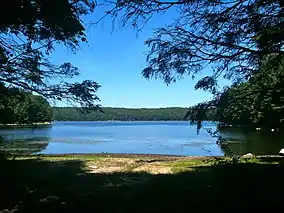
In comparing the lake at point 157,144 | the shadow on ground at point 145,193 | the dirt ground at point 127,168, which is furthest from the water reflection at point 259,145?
the shadow on ground at point 145,193

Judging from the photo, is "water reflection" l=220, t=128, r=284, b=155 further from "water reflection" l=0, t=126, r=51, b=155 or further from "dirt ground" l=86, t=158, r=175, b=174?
"water reflection" l=0, t=126, r=51, b=155

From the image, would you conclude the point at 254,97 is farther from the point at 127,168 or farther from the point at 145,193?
the point at 127,168

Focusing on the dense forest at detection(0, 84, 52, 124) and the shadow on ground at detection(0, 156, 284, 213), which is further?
the dense forest at detection(0, 84, 52, 124)

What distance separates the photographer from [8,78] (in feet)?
38.6

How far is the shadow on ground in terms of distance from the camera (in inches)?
213

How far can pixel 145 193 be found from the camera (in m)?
6.52

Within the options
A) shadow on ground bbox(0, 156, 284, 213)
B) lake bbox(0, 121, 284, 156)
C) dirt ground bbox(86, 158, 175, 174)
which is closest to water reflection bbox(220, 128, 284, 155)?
lake bbox(0, 121, 284, 156)

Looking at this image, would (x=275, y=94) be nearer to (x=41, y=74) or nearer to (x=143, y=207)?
(x=143, y=207)

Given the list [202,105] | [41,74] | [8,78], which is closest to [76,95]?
[41,74]

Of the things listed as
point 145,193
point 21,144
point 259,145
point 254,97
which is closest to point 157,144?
point 259,145

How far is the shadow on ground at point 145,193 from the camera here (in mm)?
5410

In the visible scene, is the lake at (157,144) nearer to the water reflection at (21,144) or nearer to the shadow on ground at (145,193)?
the water reflection at (21,144)

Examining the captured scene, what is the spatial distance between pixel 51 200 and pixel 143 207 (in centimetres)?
149

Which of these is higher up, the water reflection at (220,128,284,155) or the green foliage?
the green foliage
